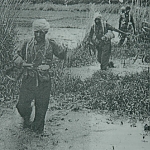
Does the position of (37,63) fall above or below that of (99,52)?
above

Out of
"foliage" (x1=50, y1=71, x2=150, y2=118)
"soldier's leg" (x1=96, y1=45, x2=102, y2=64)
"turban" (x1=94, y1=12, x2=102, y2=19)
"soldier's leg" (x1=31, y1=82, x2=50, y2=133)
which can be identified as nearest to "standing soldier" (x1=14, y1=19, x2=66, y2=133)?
"soldier's leg" (x1=31, y1=82, x2=50, y2=133)

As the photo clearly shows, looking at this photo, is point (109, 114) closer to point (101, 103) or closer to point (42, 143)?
point (101, 103)

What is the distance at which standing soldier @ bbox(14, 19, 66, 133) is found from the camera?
4.29 m

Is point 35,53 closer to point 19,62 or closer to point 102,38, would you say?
point 19,62

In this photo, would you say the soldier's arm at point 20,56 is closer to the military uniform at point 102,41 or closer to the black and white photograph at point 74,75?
the black and white photograph at point 74,75

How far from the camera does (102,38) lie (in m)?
6.93

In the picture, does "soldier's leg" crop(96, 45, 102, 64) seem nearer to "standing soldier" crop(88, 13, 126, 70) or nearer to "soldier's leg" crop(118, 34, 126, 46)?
"standing soldier" crop(88, 13, 126, 70)

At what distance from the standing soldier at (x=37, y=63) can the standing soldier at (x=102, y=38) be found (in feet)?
7.50

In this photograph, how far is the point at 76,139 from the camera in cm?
450

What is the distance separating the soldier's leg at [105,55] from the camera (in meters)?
6.72

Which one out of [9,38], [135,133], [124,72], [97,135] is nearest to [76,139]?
[97,135]

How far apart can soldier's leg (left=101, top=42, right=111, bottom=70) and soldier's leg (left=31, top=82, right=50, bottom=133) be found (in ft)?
7.41

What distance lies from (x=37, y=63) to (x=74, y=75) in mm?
1776

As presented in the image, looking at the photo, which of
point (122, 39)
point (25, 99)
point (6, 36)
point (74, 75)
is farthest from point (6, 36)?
point (122, 39)
